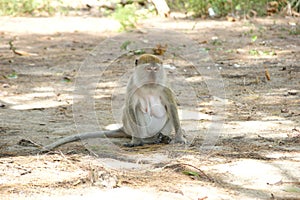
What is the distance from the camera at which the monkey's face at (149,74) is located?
465 cm

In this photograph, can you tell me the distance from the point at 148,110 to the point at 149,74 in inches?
12.8

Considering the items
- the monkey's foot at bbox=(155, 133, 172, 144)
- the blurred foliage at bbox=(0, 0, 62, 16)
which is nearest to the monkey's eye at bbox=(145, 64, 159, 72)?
the monkey's foot at bbox=(155, 133, 172, 144)

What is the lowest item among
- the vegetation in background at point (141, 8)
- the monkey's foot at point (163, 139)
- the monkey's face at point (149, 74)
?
the monkey's foot at point (163, 139)

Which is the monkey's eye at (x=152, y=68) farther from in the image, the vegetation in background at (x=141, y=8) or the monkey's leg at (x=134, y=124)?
the vegetation in background at (x=141, y=8)

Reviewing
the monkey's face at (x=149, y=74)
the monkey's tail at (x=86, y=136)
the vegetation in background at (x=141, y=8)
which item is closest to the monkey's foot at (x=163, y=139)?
the monkey's tail at (x=86, y=136)

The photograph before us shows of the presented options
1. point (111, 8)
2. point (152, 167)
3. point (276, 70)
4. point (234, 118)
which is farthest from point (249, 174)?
point (111, 8)

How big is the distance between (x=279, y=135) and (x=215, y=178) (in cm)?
140

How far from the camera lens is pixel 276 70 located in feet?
25.5

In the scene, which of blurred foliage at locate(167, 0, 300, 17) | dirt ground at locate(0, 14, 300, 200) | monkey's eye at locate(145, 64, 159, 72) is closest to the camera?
dirt ground at locate(0, 14, 300, 200)

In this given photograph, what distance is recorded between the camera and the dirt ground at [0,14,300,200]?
338 cm

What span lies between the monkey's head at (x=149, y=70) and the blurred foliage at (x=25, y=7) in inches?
393

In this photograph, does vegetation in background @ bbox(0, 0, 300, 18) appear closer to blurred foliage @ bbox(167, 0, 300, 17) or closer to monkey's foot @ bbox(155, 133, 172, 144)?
blurred foliage @ bbox(167, 0, 300, 17)

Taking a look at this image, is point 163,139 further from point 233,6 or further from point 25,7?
point 25,7

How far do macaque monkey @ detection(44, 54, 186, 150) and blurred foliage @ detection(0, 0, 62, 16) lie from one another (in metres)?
9.92
